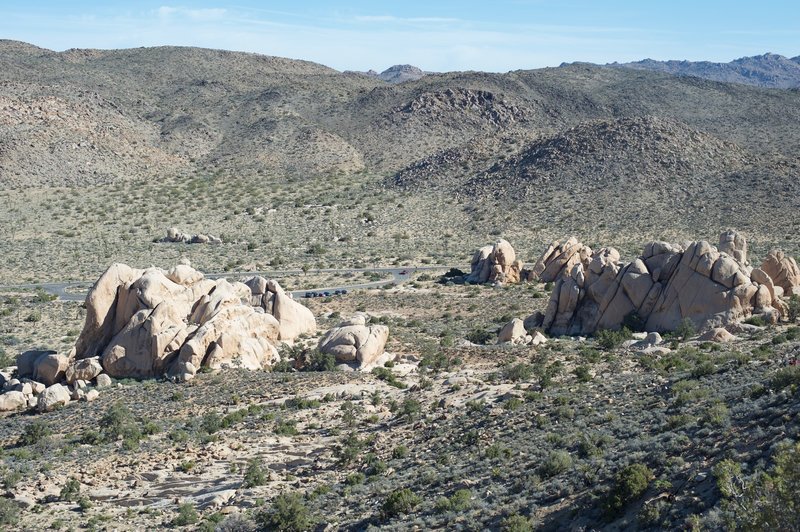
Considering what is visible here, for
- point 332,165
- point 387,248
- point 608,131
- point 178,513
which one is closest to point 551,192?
point 608,131

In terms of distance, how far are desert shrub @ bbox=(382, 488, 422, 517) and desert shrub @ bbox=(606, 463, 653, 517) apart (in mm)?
6631

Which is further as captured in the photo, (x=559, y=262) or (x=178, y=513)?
(x=559, y=262)

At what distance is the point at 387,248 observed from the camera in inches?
3932

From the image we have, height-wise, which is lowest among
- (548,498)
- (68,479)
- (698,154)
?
(68,479)

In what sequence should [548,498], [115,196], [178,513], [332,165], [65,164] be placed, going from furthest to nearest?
[332,165]
[65,164]
[115,196]
[178,513]
[548,498]

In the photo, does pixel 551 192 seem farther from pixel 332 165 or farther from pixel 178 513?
pixel 178 513

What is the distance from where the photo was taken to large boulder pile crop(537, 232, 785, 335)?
52344 millimetres

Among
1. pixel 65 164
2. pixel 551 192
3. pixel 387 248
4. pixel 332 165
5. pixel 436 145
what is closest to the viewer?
pixel 387 248

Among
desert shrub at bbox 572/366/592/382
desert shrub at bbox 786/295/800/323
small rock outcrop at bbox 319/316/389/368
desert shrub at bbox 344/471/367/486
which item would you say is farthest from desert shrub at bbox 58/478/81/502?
desert shrub at bbox 786/295/800/323

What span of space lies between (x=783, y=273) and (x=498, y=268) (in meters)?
23.3

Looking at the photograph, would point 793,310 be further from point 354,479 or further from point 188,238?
point 188,238

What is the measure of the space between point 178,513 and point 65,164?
111508mm

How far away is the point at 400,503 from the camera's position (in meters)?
29.4

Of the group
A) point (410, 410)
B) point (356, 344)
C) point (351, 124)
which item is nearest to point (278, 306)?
point (356, 344)
